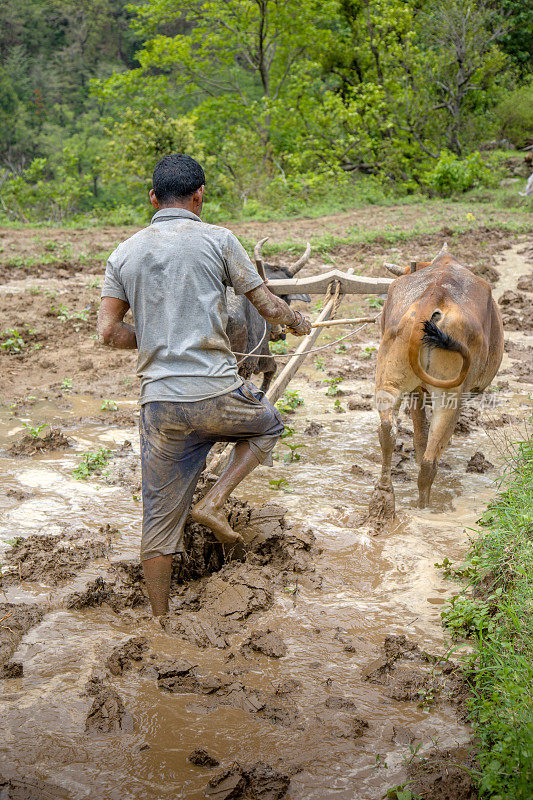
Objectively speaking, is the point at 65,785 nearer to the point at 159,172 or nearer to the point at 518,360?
the point at 159,172

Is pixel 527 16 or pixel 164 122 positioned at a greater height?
pixel 527 16

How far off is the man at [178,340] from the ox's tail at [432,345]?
1080 mm

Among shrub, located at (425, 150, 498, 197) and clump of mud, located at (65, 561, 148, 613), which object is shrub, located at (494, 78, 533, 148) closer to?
shrub, located at (425, 150, 498, 197)

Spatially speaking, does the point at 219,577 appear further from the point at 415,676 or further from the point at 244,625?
the point at 415,676

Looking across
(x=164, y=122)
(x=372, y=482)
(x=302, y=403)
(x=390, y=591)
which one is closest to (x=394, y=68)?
(x=164, y=122)

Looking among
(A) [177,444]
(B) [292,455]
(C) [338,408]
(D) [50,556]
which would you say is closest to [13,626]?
(D) [50,556]

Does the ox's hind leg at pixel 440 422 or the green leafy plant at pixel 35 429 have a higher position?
the ox's hind leg at pixel 440 422

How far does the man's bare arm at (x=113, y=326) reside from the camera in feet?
11.5

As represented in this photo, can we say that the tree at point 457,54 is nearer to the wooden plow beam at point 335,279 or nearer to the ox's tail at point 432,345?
the wooden plow beam at point 335,279

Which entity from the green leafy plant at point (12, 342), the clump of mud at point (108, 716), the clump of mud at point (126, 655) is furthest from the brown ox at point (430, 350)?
the green leafy plant at point (12, 342)

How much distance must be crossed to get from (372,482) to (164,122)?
1427 cm

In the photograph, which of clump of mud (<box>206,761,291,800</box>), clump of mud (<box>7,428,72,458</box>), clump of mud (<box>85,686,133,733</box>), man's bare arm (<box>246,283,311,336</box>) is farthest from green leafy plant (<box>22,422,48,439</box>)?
clump of mud (<box>206,761,291,800</box>)

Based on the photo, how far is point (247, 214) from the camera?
683 inches

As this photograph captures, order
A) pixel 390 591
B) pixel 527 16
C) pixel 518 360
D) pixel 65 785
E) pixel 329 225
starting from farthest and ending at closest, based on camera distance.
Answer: pixel 527 16 < pixel 329 225 < pixel 518 360 < pixel 390 591 < pixel 65 785
